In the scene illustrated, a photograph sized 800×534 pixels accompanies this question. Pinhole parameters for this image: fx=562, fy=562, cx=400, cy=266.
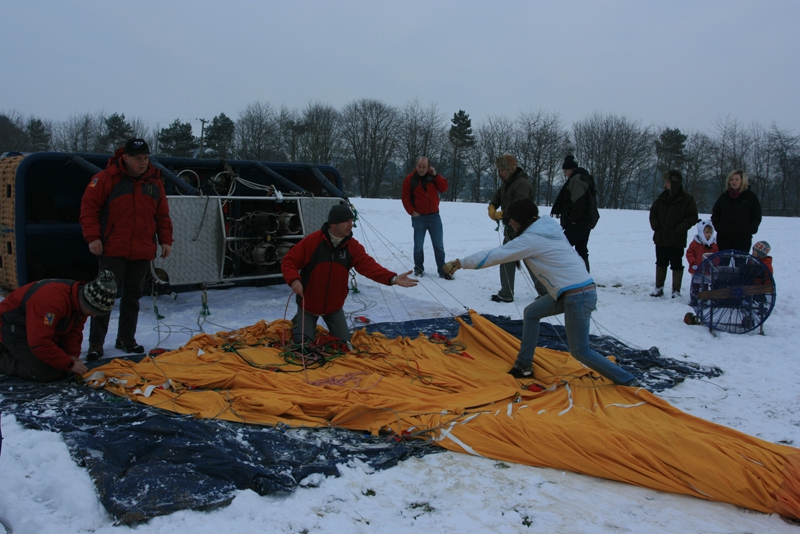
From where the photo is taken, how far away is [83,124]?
39.0 m

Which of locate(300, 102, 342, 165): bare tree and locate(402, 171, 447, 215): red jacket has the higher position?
locate(300, 102, 342, 165): bare tree

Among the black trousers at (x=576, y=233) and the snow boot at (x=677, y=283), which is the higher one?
the black trousers at (x=576, y=233)

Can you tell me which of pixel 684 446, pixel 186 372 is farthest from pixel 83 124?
pixel 684 446

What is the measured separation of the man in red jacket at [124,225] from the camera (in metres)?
4.24

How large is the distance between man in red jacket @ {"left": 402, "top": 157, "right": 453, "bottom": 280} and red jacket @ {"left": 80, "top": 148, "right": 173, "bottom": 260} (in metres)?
3.88

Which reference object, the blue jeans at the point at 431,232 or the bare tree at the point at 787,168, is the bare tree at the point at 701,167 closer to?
the bare tree at the point at 787,168

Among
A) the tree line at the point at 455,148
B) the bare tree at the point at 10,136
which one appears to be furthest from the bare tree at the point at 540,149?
the bare tree at the point at 10,136

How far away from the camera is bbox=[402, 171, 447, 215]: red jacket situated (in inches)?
303

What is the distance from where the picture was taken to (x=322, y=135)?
127 ft

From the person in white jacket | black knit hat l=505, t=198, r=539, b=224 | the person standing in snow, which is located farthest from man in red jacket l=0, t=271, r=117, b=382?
the person standing in snow

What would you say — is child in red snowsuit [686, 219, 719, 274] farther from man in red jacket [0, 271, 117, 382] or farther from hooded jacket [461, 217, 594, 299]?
man in red jacket [0, 271, 117, 382]

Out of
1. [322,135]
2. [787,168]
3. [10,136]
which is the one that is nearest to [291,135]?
[322,135]

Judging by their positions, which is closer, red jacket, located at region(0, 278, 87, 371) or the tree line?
red jacket, located at region(0, 278, 87, 371)

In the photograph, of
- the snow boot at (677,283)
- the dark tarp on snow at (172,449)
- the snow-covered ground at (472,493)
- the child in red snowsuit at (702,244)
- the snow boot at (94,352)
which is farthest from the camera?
the child in red snowsuit at (702,244)
